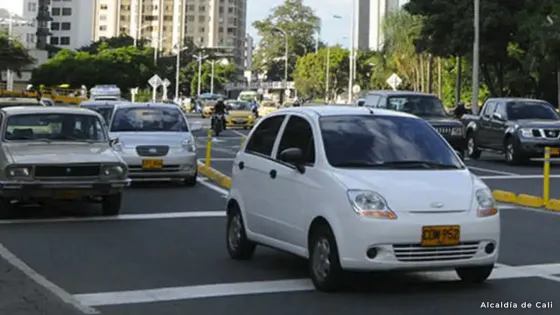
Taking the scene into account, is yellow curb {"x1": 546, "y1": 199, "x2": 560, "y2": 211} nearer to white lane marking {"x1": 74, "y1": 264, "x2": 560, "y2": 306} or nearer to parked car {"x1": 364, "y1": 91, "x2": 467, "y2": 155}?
white lane marking {"x1": 74, "y1": 264, "x2": 560, "y2": 306}

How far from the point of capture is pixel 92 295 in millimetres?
9289

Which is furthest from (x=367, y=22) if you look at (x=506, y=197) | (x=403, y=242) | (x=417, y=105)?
(x=403, y=242)

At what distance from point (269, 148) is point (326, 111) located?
0.85 m

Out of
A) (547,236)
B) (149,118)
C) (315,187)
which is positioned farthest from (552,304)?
(149,118)

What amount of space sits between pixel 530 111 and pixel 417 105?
3274mm

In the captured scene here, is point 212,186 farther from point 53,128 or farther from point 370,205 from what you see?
point 370,205

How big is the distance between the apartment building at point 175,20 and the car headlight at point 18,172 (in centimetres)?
17080

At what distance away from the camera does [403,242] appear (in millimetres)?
8742

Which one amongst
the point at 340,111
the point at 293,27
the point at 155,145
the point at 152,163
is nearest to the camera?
the point at 340,111

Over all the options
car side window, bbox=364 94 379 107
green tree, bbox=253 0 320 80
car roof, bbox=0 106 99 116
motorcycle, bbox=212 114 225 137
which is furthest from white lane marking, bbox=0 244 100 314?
green tree, bbox=253 0 320 80

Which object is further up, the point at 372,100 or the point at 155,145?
the point at 372,100

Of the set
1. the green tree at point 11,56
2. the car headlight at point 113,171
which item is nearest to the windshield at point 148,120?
the car headlight at point 113,171

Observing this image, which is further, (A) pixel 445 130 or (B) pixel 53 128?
(A) pixel 445 130

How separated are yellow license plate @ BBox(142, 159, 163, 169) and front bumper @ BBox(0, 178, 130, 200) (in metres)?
5.10
